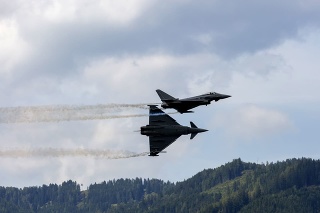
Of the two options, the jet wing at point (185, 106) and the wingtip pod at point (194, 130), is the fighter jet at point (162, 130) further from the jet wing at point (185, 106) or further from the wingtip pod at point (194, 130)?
the jet wing at point (185, 106)

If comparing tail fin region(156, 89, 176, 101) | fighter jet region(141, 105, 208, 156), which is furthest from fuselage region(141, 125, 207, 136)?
tail fin region(156, 89, 176, 101)

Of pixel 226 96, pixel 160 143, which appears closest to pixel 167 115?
pixel 160 143

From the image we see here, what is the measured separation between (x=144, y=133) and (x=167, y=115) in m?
8.57

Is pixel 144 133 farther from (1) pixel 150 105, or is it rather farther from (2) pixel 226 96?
(2) pixel 226 96

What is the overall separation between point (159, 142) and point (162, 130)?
123 inches

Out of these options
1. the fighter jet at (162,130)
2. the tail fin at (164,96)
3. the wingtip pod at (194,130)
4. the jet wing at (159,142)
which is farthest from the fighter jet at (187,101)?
the jet wing at (159,142)

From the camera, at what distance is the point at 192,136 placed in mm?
193250

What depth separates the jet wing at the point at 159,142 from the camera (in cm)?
19538

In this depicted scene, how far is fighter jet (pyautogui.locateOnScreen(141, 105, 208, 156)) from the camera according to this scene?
194 meters

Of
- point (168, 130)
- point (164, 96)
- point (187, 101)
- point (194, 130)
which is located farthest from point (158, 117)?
point (187, 101)

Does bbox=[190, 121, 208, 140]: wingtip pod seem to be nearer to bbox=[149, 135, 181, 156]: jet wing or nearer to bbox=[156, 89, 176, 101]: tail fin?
bbox=[149, 135, 181, 156]: jet wing

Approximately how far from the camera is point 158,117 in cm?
19588

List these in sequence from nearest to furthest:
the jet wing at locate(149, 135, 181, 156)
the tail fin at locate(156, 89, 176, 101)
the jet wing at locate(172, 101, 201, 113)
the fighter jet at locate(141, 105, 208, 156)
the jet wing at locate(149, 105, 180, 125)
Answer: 1. the jet wing at locate(172, 101, 201, 113)
2. the tail fin at locate(156, 89, 176, 101)
3. the fighter jet at locate(141, 105, 208, 156)
4. the jet wing at locate(149, 105, 180, 125)
5. the jet wing at locate(149, 135, 181, 156)

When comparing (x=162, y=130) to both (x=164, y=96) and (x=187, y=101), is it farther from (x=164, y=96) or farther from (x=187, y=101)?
(x=187, y=101)
